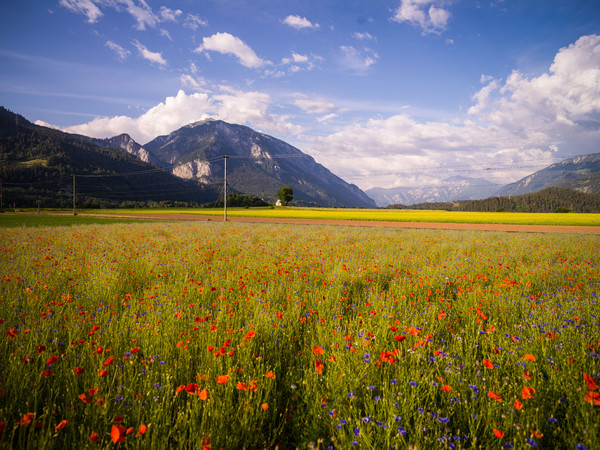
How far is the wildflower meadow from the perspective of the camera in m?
2.00

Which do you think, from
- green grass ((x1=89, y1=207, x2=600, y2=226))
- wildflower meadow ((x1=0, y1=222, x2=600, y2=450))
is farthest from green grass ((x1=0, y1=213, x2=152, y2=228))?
wildflower meadow ((x1=0, y1=222, x2=600, y2=450))

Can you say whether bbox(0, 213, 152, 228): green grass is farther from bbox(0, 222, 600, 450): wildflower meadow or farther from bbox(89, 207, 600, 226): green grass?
bbox(0, 222, 600, 450): wildflower meadow

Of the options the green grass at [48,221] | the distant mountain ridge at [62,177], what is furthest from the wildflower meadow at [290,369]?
the distant mountain ridge at [62,177]

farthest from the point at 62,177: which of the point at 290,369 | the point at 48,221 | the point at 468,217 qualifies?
the point at 290,369

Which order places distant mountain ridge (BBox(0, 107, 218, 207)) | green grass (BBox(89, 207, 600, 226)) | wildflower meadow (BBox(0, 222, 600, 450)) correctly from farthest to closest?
1. distant mountain ridge (BBox(0, 107, 218, 207))
2. green grass (BBox(89, 207, 600, 226))
3. wildflower meadow (BBox(0, 222, 600, 450))

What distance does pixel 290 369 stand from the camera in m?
3.00

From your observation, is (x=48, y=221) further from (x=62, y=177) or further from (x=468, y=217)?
(x=62, y=177)

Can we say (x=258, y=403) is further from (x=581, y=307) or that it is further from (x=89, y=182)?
(x=89, y=182)

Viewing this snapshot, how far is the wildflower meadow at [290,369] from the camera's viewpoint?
2002 millimetres

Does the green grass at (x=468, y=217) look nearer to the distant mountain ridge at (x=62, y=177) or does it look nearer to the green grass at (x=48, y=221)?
the green grass at (x=48, y=221)

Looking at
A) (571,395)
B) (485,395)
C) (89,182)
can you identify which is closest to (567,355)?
(571,395)

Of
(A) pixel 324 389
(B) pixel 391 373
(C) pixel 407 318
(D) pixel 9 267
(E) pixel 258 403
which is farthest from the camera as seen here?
(D) pixel 9 267

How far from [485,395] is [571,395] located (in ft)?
2.40

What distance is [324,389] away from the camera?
260cm
